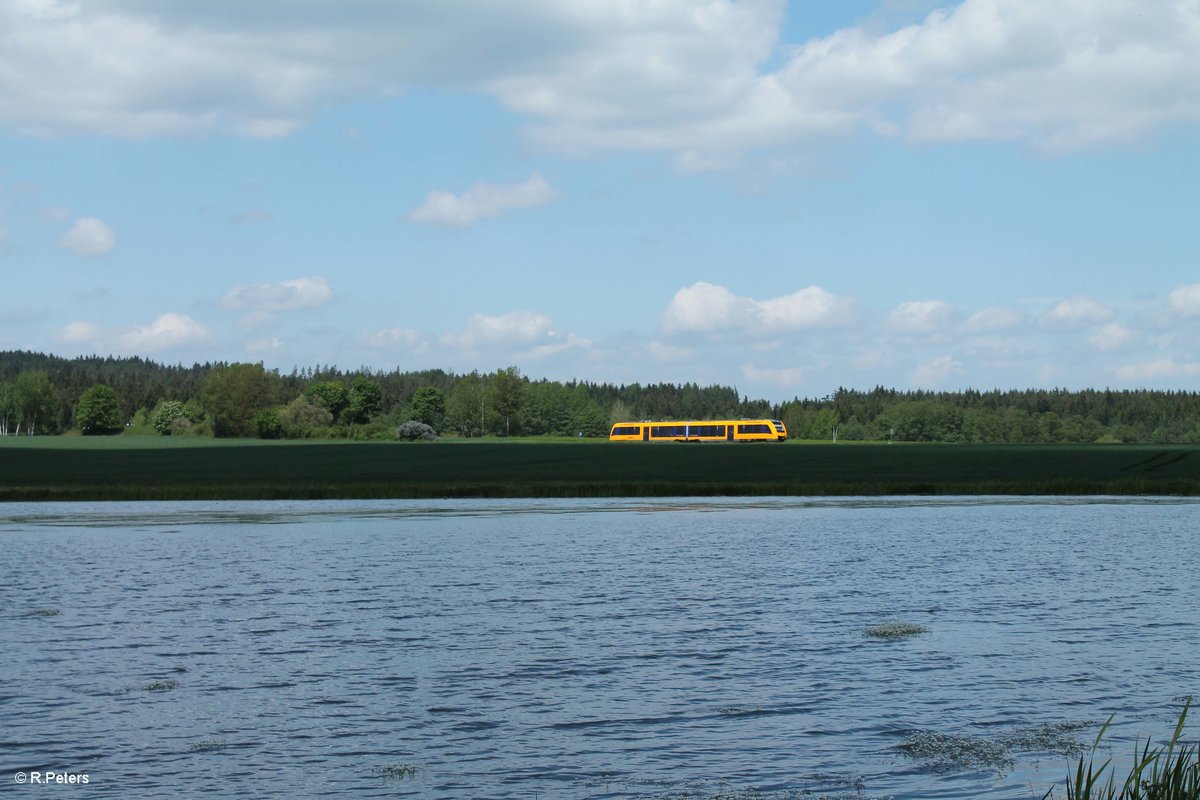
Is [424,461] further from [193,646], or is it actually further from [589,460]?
[193,646]

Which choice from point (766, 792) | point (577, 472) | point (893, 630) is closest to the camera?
point (766, 792)

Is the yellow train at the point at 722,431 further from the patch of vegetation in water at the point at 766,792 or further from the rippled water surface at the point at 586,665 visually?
the patch of vegetation in water at the point at 766,792

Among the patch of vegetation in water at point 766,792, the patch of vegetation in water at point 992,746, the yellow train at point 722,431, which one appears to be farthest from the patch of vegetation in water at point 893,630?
the yellow train at point 722,431

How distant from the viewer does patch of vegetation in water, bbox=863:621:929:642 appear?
24.7 meters

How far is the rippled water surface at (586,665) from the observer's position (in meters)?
15.6

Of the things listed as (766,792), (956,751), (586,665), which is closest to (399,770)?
(766,792)

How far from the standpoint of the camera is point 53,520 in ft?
187

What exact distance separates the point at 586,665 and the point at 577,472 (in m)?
74.8

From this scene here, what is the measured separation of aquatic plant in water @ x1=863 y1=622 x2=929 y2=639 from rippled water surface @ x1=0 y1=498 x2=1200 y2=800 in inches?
16.0

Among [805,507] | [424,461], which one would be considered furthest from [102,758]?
[424,461]

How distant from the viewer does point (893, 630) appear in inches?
991

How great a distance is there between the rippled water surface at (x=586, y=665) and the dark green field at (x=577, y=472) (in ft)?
107

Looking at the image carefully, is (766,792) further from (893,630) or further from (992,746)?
(893,630)

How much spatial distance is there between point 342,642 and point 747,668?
805 cm
